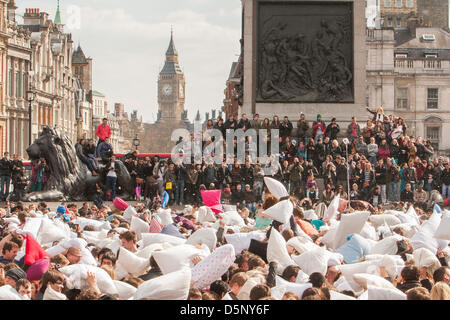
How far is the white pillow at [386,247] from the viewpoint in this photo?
36.3 feet

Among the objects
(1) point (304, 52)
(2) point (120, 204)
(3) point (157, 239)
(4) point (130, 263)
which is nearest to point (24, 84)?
(1) point (304, 52)

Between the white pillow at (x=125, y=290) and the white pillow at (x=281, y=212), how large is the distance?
4587 millimetres

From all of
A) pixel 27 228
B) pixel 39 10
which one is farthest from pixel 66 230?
pixel 39 10

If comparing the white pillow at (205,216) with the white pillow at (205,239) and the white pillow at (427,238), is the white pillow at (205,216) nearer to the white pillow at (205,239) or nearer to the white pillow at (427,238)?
the white pillow at (427,238)

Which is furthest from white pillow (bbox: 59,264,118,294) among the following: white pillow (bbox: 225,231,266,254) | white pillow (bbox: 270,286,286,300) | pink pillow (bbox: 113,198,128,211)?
pink pillow (bbox: 113,198,128,211)

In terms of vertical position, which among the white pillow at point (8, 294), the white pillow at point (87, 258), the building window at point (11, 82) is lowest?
the white pillow at point (87, 258)

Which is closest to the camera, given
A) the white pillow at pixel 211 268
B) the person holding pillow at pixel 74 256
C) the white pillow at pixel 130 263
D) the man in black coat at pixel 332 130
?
the white pillow at pixel 211 268

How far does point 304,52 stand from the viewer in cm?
2775

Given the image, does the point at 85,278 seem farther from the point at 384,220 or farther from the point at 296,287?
the point at 384,220

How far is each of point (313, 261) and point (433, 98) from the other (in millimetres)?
66869

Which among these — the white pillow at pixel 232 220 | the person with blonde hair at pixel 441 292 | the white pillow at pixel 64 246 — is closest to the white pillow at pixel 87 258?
the white pillow at pixel 64 246

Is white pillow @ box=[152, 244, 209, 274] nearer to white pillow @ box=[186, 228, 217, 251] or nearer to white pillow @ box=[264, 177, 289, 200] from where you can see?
white pillow @ box=[186, 228, 217, 251]

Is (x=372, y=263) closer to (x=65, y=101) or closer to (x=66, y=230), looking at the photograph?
(x=66, y=230)

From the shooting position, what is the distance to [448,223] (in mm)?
11883
